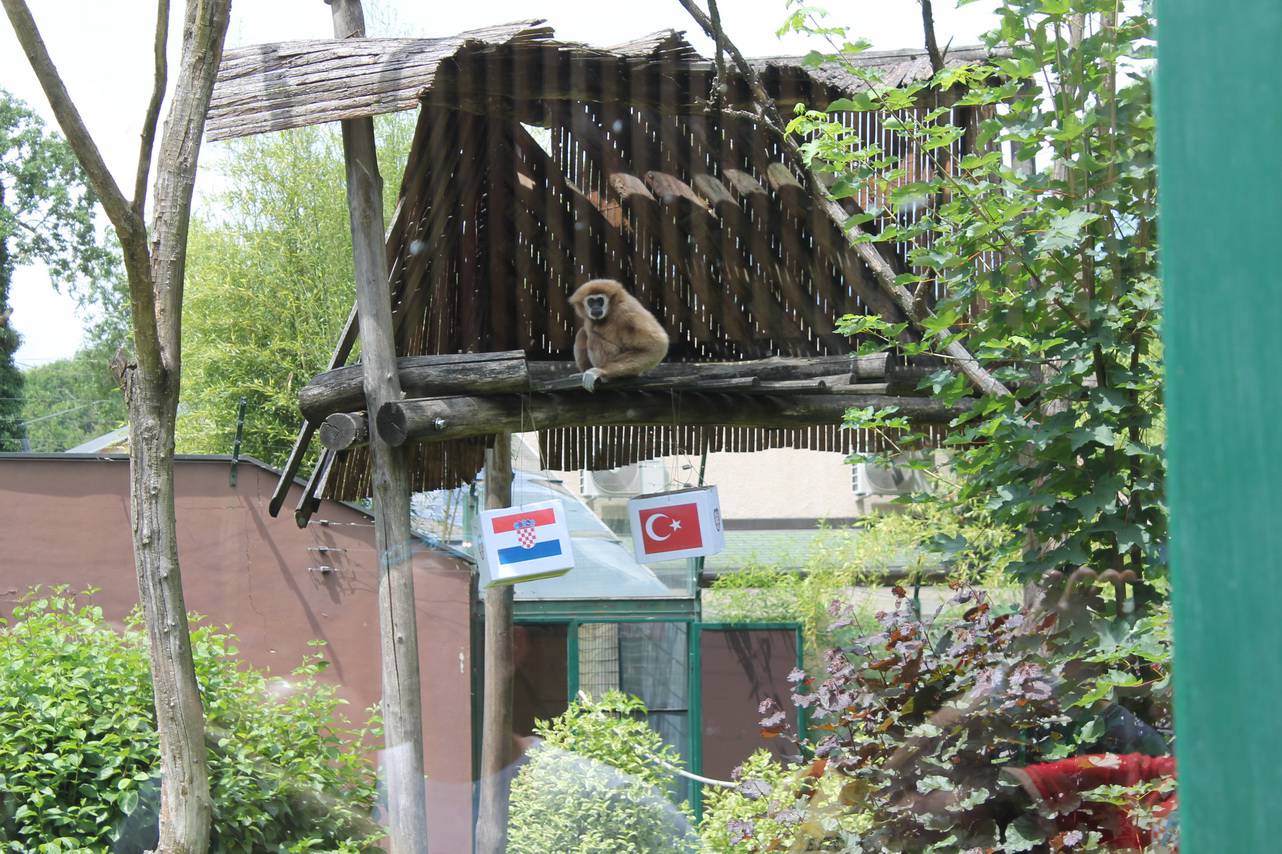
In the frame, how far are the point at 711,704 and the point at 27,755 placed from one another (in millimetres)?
2403

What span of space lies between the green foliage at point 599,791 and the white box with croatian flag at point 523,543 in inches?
39.0

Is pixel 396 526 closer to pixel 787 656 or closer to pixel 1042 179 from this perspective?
pixel 787 656

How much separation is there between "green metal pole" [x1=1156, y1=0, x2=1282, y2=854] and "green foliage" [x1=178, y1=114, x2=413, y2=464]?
4394 millimetres

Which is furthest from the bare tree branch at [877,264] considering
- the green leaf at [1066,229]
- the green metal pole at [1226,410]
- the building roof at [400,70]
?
the green metal pole at [1226,410]

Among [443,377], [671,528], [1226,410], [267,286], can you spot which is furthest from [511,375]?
[1226,410]

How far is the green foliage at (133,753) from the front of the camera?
10.9 feet

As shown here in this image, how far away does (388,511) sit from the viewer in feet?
11.8

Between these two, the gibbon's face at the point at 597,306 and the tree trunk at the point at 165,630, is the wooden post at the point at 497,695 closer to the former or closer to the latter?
the gibbon's face at the point at 597,306

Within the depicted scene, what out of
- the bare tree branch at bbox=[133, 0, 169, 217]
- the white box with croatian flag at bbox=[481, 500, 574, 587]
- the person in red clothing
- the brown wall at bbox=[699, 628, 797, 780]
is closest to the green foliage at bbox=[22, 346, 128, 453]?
the bare tree branch at bbox=[133, 0, 169, 217]

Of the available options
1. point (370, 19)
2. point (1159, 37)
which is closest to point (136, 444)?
point (370, 19)

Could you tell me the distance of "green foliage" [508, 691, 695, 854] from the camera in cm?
397

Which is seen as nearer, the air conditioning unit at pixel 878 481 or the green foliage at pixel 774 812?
the green foliage at pixel 774 812

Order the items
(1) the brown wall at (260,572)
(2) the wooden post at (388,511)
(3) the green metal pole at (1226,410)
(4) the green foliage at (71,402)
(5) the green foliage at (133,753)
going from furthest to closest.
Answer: (1) the brown wall at (260,572)
(4) the green foliage at (71,402)
(2) the wooden post at (388,511)
(5) the green foliage at (133,753)
(3) the green metal pole at (1226,410)

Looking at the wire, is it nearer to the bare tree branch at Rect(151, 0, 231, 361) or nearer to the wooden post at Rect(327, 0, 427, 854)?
the bare tree branch at Rect(151, 0, 231, 361)
